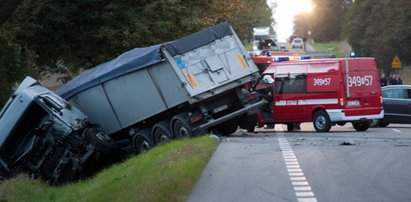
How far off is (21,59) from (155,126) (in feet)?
29.0

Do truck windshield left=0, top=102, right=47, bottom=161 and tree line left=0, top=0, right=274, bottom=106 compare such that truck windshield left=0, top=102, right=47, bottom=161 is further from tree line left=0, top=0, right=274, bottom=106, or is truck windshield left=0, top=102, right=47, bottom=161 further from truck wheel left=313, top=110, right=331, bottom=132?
tree line left=0, top=0, right=274, bottom=106

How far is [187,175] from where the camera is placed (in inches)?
459

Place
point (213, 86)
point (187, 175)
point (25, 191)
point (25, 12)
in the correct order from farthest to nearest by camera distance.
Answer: point (25, 12) < point (213, 86) < point (25, 191) < point (187, 175)

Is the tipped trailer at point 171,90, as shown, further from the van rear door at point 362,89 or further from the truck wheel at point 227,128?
the van rear door at point 362,89

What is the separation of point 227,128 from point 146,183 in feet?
34.3

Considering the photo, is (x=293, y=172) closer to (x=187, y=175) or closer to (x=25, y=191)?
(x=187, y=175)

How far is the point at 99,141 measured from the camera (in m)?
18.4

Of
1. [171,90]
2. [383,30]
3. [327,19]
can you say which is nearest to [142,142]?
[171,90]

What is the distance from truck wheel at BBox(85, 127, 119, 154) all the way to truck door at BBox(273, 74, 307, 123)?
6.52 meters

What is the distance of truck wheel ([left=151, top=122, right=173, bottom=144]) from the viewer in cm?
1964

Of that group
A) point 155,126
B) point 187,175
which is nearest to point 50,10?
point 155,126

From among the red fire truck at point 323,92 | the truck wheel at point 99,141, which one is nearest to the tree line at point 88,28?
the red fire truck at point 323,92

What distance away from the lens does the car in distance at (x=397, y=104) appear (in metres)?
25.5

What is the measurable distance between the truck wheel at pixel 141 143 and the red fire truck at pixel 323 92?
15.7 ft
